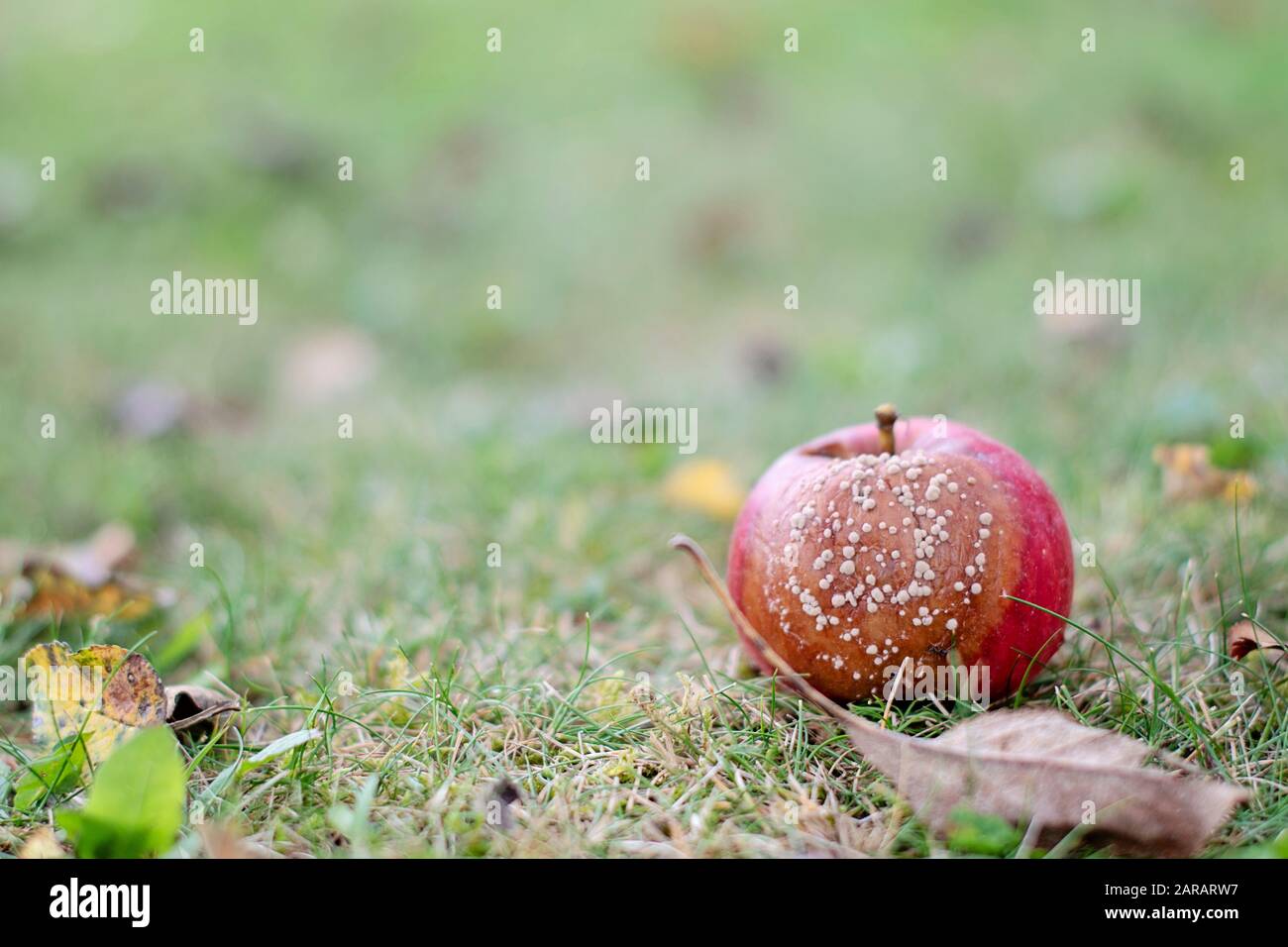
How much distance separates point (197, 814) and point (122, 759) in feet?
0.60

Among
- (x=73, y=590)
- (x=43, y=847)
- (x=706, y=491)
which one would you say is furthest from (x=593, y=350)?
(x=43, y=847)

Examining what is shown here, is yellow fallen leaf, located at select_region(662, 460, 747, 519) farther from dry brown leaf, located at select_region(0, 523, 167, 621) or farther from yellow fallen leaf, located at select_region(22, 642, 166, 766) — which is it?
yellow fallen leaf, located at select_region(22, 642, 166, 766)

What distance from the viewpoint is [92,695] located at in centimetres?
171

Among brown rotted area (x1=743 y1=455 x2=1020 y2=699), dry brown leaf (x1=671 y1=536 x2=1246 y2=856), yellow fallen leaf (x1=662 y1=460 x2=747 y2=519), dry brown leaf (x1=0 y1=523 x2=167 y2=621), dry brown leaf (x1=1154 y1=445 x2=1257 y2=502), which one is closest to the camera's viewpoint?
dry brown leaf (x1=671 y1=536 x2=1246 y2=856)

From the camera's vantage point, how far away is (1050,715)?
1570 millimetres

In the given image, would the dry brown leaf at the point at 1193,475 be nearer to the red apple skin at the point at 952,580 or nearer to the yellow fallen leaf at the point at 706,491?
the red apple skin at the point at 952,580

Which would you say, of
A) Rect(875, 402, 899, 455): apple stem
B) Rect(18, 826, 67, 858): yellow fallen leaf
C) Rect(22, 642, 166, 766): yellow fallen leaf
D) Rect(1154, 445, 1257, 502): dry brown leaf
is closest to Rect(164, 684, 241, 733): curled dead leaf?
Rect(22, 642, 166, 766): yellow fallen leaf

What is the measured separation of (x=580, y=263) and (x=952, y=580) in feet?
11.8

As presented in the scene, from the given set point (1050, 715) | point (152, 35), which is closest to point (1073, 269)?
point (1050, 715)

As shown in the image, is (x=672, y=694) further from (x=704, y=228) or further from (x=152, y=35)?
(x=152, y=35)

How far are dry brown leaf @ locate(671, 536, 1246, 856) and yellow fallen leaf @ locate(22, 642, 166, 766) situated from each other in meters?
1.17

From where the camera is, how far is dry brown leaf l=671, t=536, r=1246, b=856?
54.3 inches

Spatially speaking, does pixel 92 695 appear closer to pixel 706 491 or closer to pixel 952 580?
pixel 952 580

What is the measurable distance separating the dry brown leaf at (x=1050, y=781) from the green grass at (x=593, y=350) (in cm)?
8
